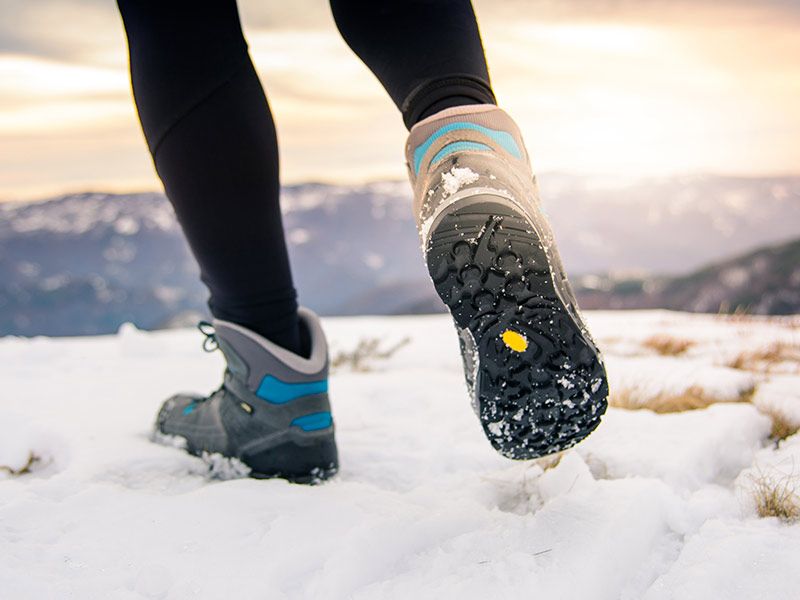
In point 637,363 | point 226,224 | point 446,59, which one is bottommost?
point 637,363

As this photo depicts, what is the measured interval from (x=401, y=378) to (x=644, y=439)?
84 centimetres

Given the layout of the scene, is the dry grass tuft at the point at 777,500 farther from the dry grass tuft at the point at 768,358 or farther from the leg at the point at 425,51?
the dry grass tuft at the point at 768,358

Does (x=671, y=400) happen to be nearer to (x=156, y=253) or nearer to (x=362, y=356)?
(x=362, y=356)

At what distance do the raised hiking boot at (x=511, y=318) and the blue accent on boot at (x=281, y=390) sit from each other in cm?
43

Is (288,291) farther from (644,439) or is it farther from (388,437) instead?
(644,439)

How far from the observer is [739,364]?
6.64 feet

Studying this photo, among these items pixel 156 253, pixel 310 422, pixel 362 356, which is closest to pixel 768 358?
pixel 362 356

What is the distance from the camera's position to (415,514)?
2.81 ft

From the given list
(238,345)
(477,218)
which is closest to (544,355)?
(477,218)

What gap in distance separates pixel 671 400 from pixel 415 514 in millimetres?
944

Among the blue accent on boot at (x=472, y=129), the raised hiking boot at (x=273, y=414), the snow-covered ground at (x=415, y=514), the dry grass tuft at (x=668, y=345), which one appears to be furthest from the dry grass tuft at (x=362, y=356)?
the blue accent on boot at (x=472, y=129)

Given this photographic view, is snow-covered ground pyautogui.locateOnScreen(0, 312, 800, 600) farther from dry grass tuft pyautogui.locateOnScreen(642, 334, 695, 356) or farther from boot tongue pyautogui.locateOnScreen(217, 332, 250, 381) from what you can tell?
dry grass tuft pyautogui.locateOnScreen(642, 334, 695, 356)

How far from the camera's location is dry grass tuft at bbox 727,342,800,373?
201cm

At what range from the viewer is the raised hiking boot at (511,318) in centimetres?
74
